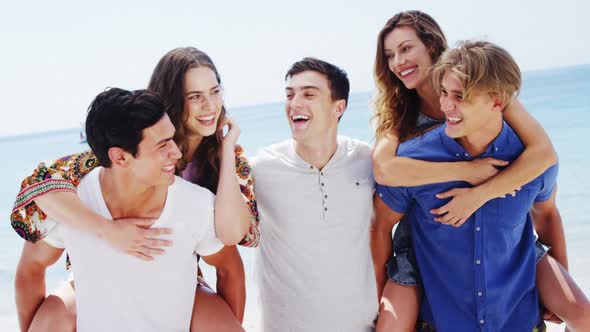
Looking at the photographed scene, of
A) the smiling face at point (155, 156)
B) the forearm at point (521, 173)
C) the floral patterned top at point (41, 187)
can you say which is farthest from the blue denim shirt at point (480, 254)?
the floral patterned top at point (41, 187)

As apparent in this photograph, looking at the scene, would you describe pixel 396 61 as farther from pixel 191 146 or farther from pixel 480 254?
pixel 191 146

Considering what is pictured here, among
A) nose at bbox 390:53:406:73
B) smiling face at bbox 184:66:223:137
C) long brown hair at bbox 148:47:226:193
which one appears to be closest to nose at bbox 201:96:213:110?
smiling face at bbox 184:66:223:137

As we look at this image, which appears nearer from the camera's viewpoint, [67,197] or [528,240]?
[67,197]

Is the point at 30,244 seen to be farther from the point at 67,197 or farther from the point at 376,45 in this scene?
the point at 376,45

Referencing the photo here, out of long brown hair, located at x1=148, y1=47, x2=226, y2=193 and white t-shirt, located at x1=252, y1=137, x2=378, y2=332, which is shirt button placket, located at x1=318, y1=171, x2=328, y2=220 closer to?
white t-shirt, located at x1=252, y1=137, x2=378, y2=332

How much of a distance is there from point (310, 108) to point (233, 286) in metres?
1.21

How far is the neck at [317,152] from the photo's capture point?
145 inches

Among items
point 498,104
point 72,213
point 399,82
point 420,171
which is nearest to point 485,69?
point 498,104

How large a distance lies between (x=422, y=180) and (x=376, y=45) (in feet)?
3.75

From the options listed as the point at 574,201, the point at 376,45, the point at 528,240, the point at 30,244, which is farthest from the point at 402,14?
the point at 574,201

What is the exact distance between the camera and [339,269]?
3.54 m

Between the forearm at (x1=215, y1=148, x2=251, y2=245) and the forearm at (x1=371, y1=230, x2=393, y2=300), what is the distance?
840mm

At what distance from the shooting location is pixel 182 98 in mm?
3658

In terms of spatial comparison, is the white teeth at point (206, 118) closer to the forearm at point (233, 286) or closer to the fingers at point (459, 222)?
the forearm at point (233, 286)
